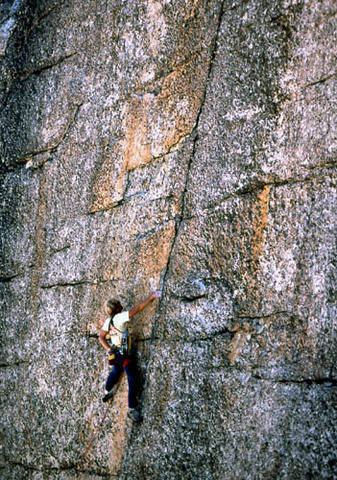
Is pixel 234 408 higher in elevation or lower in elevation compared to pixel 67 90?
lower

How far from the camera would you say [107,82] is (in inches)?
198

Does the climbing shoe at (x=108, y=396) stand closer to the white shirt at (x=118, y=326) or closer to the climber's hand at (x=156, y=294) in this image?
the white shirt at (x=118, y=326)

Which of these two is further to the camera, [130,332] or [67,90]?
[67,90]

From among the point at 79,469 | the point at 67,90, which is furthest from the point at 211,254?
the point at 67,90

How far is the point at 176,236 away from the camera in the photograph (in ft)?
14.1

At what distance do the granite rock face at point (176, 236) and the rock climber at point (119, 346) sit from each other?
67 millimetres

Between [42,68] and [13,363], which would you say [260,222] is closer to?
[13,363]

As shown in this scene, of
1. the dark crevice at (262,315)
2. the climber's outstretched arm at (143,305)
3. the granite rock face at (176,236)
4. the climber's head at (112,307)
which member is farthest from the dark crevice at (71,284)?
the dark crevice at (262,315)

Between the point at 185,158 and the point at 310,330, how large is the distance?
4.49 ft

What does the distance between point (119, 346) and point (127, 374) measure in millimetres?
170

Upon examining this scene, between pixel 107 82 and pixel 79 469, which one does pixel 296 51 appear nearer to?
pixel 107 82

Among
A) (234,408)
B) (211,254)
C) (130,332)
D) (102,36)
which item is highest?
(102,36)

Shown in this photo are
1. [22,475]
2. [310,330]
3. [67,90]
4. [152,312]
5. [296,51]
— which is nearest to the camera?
[310,330]

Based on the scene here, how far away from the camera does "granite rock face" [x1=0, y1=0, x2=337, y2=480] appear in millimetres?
3676
